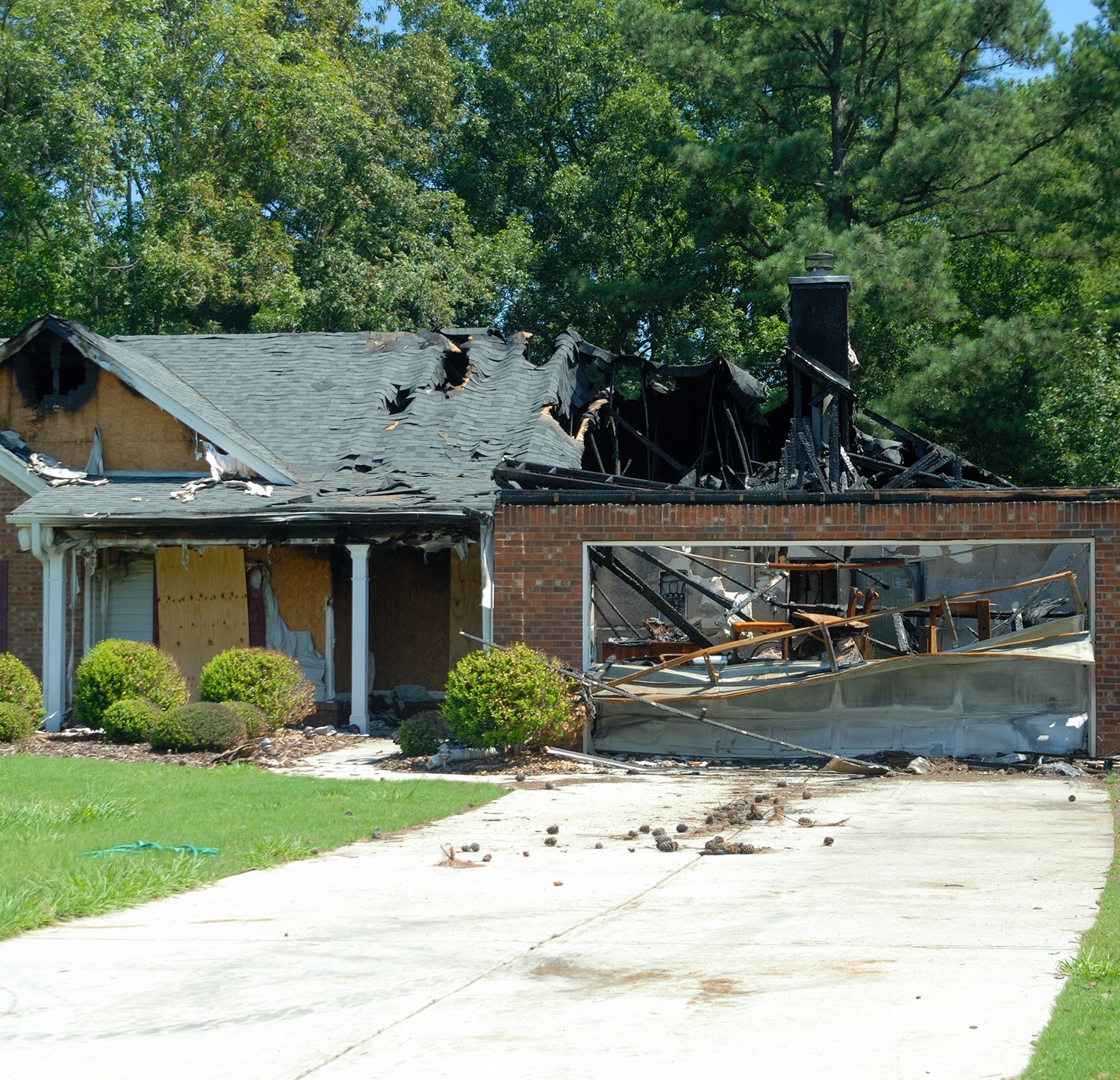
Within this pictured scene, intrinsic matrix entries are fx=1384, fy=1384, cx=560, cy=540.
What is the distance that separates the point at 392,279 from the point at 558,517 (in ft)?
55.4

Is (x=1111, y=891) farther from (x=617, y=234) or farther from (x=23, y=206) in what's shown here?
(x=23, y=206)

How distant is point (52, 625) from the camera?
1750 centimetres

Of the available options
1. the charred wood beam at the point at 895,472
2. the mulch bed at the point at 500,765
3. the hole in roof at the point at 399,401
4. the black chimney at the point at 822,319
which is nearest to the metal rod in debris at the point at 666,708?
the mulch bed at the point at 500,765

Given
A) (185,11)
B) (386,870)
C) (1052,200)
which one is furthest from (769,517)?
(185,11)

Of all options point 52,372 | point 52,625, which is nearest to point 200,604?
point 52,625

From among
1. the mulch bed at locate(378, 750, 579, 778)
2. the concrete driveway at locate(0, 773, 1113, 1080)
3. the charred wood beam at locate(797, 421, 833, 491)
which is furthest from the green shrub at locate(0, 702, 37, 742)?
the charred wood beam at locate(797, 421, 833, 491)

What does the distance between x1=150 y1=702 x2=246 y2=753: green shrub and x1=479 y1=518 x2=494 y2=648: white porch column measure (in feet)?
9.74

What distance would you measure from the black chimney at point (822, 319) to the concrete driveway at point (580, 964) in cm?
1152

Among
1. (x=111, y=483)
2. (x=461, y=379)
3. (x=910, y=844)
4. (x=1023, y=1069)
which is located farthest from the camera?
(x=461, y=379)

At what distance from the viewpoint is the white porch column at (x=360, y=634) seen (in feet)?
55.3

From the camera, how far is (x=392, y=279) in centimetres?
3111

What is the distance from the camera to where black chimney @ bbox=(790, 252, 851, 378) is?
822 inches

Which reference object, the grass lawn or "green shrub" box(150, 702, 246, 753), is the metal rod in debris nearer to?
"green shrub" box(150, 702, 246, 753)

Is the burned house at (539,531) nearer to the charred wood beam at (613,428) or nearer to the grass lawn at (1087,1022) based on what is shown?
the charred wood beam at (613,428)
